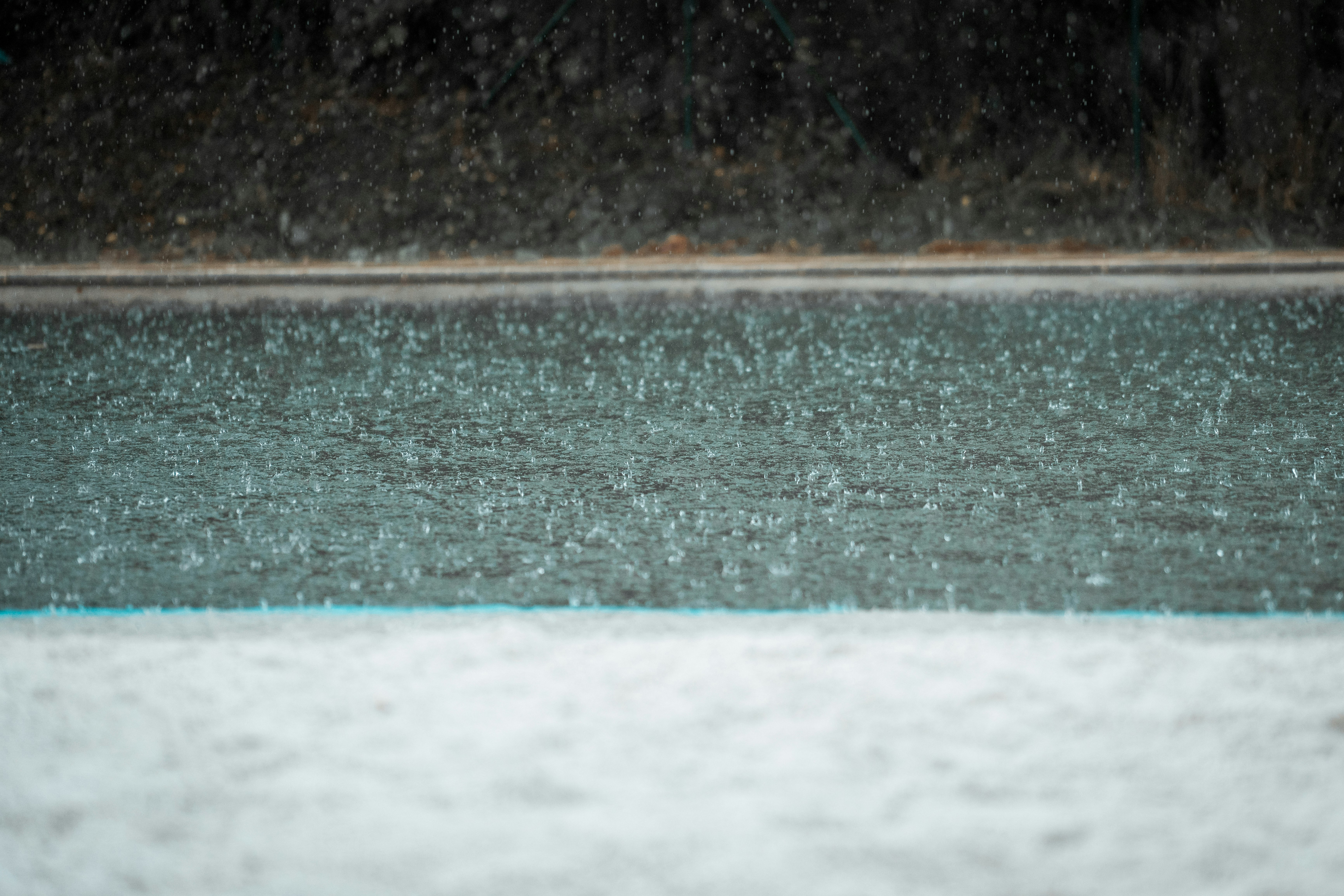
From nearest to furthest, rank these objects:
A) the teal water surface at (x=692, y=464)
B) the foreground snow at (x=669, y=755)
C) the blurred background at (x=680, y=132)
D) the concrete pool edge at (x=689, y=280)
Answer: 1. the foreground snow at (x=669, y=755)
2. the teal water surface at (x=692, y=464)
3. the concrete pool edge at (x=689, y=280)
4. the blurred background at (x=680, y=132)

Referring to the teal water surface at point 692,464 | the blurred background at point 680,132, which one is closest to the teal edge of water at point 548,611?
the teal water surface at point 692,464

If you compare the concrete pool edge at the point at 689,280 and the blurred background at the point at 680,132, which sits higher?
the blurred background at the point at 680,132

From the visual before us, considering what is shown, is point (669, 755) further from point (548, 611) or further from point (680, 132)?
point (680, 132)

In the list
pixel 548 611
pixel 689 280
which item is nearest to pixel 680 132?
pixel 689 280

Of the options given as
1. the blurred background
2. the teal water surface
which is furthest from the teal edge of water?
the blurred background

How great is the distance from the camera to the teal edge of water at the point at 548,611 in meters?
3.30

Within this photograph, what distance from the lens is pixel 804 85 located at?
13711 mm

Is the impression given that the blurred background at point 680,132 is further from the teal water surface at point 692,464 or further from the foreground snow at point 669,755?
the foreground snow at point 669,755

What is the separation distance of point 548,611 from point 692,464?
185cm

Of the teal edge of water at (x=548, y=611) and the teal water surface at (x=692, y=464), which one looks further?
the teal water surface at (x=692, y=464)

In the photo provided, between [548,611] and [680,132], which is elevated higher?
[680,132]

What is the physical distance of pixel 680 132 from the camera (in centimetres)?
1362

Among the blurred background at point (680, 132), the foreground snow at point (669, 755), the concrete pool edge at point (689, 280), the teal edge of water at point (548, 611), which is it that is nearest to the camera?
the foreground snow at point (669, 755)

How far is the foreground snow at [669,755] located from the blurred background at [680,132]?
934cm
